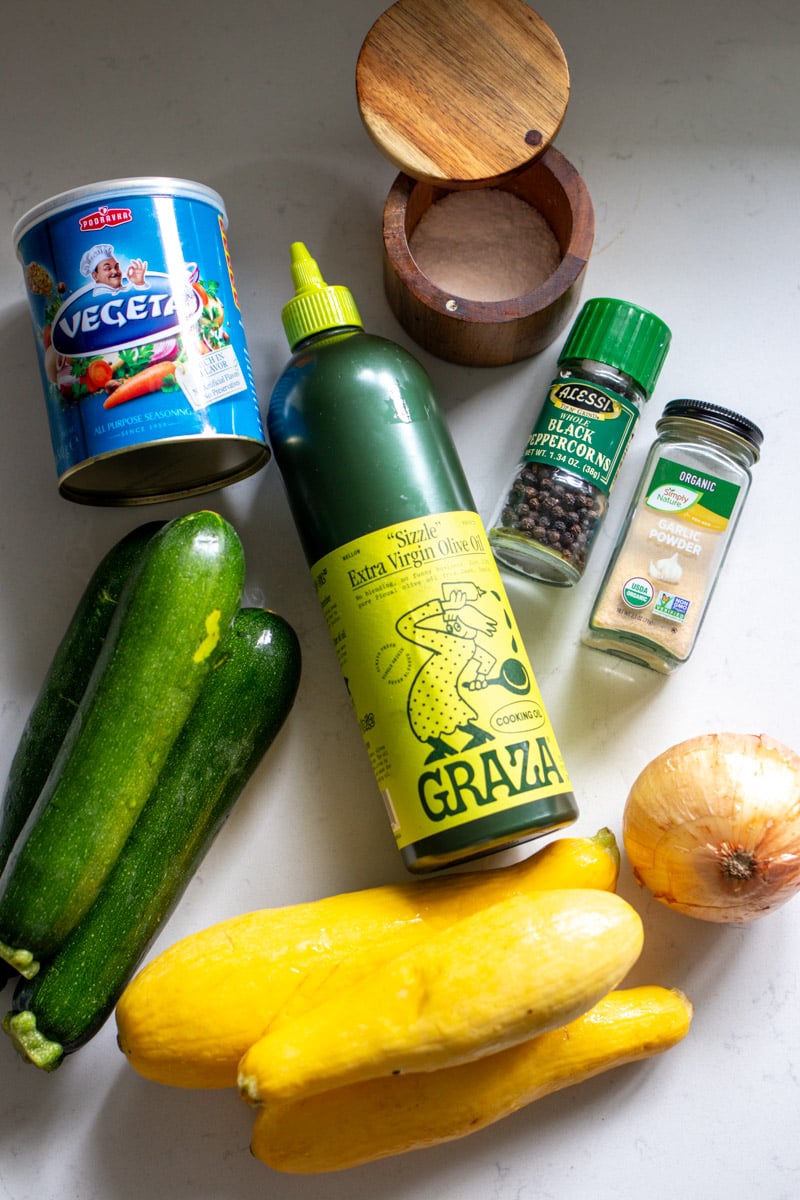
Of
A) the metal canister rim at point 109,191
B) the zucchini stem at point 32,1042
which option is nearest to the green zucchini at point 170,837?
the zucchini stem at point 32,1042

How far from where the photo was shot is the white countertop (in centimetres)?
89

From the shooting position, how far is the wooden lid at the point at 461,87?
2.64 feet

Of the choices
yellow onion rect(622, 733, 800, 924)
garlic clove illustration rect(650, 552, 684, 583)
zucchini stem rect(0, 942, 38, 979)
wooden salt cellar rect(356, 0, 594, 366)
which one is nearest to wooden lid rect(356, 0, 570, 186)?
wooden salt cellar rect(356, 0, 594, 366)

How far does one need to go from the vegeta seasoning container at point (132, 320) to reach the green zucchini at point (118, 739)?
0.10 metres

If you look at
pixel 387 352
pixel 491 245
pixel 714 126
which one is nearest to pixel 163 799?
pixel 387 352

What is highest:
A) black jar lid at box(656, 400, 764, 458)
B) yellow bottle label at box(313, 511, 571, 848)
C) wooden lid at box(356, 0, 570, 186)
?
wooden lid at box(356, 0, 570, 186)

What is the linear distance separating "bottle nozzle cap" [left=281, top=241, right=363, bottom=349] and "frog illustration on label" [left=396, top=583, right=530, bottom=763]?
0.79 ft

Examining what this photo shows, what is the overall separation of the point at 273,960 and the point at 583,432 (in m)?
0.51

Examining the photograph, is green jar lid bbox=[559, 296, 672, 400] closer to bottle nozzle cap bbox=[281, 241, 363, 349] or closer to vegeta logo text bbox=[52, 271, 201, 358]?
bottle nozzle cap bbox=[281, 241, 363, 349]

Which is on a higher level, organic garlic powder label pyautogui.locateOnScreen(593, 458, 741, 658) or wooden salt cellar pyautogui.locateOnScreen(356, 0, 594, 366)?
wooden salt cellar pyautogui.locateOnScreen(356, 0, 594, 366)

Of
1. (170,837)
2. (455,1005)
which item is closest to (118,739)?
(170,837)

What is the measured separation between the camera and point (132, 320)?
29.6 inches

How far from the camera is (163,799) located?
80 centimetres

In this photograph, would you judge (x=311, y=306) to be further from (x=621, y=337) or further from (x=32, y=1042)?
(x=32, y=1042)
